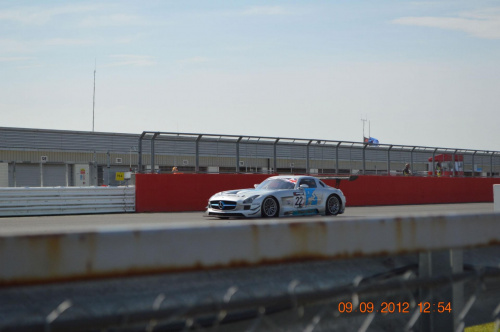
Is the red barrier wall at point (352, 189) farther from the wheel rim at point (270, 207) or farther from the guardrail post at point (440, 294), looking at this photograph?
the guardrail post at point (440, 294)

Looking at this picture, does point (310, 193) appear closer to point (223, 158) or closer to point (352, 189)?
point (223, 158)

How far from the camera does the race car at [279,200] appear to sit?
1681 centimetres

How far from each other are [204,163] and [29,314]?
20732 mm

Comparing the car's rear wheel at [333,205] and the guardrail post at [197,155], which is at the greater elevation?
the guardrail post at [197,155]

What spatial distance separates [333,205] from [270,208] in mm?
2397

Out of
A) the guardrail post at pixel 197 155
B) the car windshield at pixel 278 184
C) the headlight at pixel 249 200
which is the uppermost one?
the guardrail post at pixel 197 155

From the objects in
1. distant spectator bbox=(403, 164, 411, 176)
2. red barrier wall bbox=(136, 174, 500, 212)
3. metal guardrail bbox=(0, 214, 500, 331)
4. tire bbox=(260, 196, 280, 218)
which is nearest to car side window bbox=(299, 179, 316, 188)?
tire bbox=(260, 196, 280, 218)

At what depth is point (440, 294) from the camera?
2.44 meters

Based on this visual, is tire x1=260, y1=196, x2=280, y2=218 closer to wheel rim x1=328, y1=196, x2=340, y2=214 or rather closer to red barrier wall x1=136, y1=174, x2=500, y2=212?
wheel rim x1=328, y1=196, x2=340, y2=214

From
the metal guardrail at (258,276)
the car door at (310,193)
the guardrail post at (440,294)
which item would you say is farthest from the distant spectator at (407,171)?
the guardrail post at (440,294)

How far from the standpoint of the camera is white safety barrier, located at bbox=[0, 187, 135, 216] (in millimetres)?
19312

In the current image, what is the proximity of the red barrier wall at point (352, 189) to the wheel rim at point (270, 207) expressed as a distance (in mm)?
5807

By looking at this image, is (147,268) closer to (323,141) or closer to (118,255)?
(118,255)

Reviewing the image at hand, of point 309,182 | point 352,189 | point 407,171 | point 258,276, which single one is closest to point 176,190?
point 309,182
